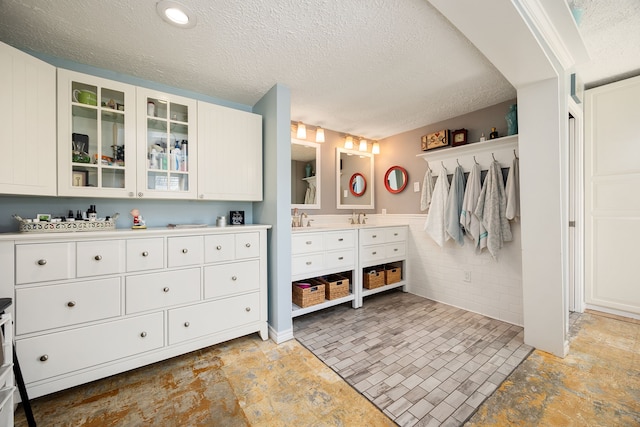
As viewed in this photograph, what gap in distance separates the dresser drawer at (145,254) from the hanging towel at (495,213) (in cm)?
297

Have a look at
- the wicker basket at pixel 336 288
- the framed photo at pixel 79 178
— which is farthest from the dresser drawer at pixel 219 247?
the wicker basket at pixel 336 288

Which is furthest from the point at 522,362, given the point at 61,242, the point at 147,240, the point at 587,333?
the point at 61,242

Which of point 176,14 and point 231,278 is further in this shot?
point 231,278

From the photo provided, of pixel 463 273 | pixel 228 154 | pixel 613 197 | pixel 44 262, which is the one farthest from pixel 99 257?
pixel 613 197

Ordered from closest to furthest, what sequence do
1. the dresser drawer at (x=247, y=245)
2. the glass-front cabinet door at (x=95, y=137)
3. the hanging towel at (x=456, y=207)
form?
the glass-front cabinet door at (x=95, y=137) → the dresser drawer at (x=247, y=245) → the hanging towel at (x=456, y=207)

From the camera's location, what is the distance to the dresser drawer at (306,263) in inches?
99.8

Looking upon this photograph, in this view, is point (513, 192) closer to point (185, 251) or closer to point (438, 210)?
point (438, 210)

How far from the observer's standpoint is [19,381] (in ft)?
4.17

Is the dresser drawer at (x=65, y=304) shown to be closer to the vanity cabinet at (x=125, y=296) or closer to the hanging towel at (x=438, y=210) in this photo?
the vanity cabinet at (x=125, y=296)

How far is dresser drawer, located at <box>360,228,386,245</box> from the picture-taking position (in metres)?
3.07

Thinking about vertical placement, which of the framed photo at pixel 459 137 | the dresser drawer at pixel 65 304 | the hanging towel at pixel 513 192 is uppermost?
the framed photo at pixel 459 137

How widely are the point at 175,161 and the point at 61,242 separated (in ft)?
3.02

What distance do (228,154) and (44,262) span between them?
1.40 m

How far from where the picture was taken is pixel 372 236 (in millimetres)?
3154
